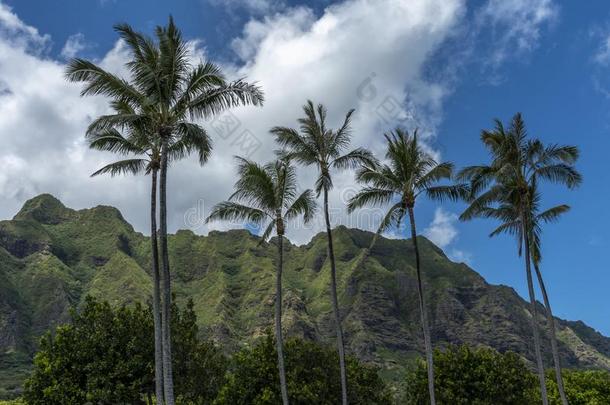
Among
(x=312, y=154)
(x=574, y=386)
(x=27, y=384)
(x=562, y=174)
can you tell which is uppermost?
(x=312, y=154)

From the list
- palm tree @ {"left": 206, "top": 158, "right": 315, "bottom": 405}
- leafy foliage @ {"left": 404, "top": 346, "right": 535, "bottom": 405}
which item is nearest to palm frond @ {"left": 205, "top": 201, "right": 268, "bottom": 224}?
palm tree @ {"left": 206, "top": 158, "right": 315, "bottom": 405}

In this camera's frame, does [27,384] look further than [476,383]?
No

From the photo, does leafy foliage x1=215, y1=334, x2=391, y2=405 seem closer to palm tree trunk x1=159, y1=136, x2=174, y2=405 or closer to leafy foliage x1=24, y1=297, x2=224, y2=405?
leafy foliage x1=24, y1=297, x2=224, y2=405

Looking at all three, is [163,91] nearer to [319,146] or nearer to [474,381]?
[319,146]

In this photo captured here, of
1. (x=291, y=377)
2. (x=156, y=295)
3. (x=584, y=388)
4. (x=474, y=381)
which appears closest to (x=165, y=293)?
(x=156, y=295)

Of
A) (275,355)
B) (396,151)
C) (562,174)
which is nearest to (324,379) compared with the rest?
(275,355)

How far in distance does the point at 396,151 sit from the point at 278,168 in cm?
634

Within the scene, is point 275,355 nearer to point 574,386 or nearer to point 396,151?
point 396,151

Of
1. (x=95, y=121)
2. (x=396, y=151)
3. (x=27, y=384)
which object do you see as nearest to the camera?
(x=95, y=121)

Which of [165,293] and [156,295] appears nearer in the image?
[165,293]

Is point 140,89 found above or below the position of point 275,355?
above

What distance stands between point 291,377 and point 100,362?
11.8 metres

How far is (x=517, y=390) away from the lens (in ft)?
133

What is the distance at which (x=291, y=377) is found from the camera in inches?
1423
